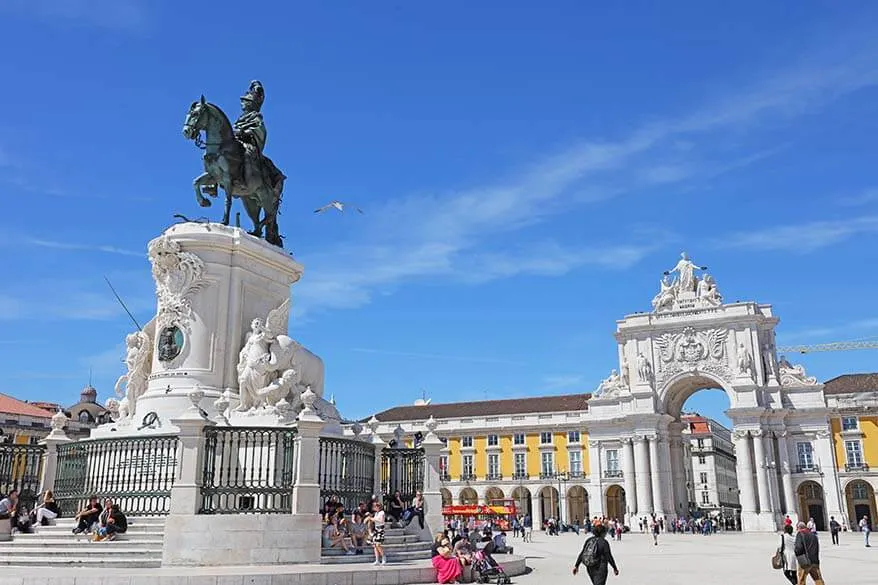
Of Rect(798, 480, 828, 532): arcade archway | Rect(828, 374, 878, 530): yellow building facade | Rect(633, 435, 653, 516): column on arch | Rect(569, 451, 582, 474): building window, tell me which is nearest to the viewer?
Rect(828, 374, 878, 530): yellow building facade

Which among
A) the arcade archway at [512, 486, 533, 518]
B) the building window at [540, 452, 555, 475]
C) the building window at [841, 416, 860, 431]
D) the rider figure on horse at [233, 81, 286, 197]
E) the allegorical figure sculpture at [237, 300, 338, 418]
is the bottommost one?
the arcade archway at [512, 486, 533, 518]

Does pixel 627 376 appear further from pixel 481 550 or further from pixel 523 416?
pixel 481 550

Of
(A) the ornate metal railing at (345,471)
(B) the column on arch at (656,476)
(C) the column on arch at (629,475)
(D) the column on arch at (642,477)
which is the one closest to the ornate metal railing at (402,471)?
(A) the ornate metal railing at (345,471)

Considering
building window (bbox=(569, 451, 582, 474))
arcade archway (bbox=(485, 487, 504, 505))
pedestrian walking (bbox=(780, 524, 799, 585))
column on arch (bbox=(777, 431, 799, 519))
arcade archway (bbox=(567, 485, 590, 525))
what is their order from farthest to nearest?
arcade archway (bbox=(485, 487, 504, 505))
arcade archway (bbox=(567, 485, 590, 525))
building window (bbox=(569, 451, 582, 474))
column on arch (bbox=(777, 431, 799, 519))
pedestrian walking (bbox=(780, 524, 799, 585))

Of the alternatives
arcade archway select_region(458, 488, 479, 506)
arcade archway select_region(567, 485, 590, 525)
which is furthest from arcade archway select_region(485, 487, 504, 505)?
arcade archway select_region(567, 485, 590, 525)

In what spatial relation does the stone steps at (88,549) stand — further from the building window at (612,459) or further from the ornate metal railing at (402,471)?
the building window at (612,459)

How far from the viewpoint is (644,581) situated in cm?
1520

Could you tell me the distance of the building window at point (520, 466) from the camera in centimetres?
7281

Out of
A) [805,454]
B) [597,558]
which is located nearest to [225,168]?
[597,558]

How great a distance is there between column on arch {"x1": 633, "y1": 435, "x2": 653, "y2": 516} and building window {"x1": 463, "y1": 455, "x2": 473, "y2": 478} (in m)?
17.0

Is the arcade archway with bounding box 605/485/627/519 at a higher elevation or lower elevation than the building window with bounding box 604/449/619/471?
Answer: lower

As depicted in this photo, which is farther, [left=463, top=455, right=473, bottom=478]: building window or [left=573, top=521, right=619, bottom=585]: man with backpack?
[left=463, top=455, right=473, bottom=478]: building window

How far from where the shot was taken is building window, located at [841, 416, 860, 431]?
61.6 meters

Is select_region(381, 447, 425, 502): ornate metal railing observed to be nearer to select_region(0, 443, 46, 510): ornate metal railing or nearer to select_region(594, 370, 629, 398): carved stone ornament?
select_region(0, 443, 46, 510): ornate metal railing
